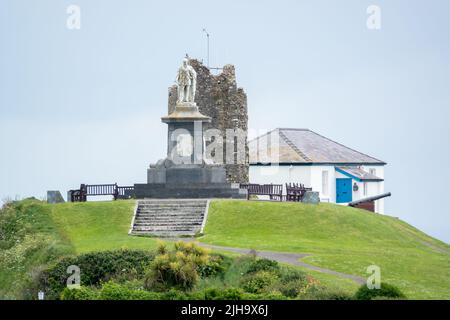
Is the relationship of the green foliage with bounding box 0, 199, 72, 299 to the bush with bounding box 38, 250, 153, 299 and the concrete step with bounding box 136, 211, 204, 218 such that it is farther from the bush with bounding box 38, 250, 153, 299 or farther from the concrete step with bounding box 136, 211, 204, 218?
the concrete step with bounding box 136, 211, 204, 218

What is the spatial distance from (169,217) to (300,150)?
30.6m

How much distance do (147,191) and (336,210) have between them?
10382 mm

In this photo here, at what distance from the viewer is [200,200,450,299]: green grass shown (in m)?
33.0

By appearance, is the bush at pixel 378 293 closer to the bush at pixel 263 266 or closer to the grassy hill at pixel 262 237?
the grassy hill at pixel 262 237

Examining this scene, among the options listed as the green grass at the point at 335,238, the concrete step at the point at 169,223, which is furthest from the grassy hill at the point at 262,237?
the concrete step at the point at 169,223

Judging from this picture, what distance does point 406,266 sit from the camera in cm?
3412

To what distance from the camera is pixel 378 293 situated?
82.9 feet

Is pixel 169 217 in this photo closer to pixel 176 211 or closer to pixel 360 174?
pixel 176 211

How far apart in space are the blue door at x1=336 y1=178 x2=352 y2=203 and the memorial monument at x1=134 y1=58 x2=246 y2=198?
888 inches

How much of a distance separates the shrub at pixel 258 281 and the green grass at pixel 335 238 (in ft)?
6.90

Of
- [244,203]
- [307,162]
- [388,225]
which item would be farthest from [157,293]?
[307,162]

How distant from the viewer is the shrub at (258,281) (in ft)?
92.1
